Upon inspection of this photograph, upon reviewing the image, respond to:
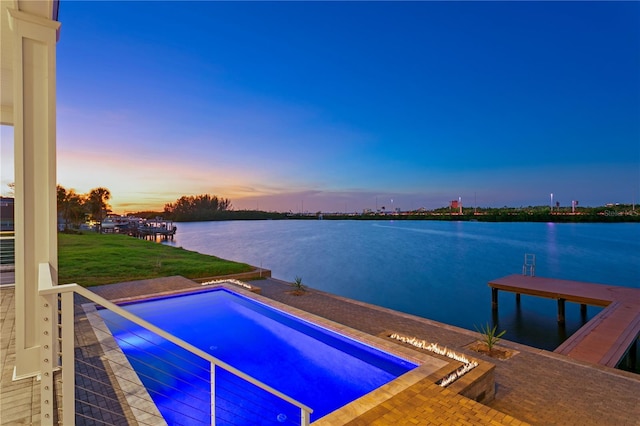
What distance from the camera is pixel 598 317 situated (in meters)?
7.34

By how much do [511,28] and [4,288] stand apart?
101ft

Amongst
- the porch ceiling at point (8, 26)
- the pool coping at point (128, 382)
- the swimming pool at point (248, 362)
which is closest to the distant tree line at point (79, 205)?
the porch ceiling at point (8, 26)

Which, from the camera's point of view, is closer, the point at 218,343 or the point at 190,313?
the point at 218,343

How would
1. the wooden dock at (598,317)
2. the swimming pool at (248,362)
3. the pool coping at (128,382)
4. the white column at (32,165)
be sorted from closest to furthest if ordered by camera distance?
the pool coping at (128,382) → the white column at (32,165) → the swimming pool at (248,362) → the wooden dock at (598,317)

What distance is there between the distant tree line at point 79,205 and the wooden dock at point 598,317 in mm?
34441

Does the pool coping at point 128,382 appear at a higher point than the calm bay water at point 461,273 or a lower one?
higher

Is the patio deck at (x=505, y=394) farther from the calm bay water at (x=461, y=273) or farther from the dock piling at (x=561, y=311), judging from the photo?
the dock piling at (x=561, y=311)

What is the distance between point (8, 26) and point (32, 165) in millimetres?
1552

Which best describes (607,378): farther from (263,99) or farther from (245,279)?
(263,99)

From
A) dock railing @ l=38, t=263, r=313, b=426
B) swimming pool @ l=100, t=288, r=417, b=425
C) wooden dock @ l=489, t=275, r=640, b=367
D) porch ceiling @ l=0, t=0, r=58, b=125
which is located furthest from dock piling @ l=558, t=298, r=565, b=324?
porch ceiling @ l=0, t=0, r=58, b=125

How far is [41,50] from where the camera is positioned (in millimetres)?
2785

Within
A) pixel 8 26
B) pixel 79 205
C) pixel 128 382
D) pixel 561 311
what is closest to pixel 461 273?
pixel 561 311

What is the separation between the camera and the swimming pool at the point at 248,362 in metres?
3.44

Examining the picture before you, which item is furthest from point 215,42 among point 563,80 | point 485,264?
point 563,80
